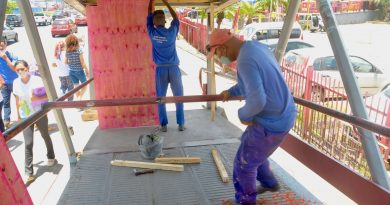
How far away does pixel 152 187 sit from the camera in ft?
12.5

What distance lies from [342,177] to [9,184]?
2688 millimetres

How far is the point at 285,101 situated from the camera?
277cm

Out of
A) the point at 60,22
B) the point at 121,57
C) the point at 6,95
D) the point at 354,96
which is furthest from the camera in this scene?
the point at 60,22

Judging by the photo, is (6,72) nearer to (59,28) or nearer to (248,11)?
(248,11)

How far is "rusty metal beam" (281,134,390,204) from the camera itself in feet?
8.70

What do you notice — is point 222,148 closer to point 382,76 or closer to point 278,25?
point 382,76

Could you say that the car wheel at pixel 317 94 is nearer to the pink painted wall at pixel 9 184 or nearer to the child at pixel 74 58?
the child at pixel 74 58

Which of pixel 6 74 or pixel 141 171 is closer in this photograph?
pixel 141 171

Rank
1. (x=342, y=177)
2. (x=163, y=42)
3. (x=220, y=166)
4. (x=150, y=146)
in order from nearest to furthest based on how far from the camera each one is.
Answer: (x=342, y=177), (x=220, y=166), (x=150, y=146), (x=163, y=42)

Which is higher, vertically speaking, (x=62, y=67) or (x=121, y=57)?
(x=121, y=57)

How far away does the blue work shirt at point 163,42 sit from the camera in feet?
17.4

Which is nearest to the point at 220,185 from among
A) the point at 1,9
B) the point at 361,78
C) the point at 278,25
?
the point at 1,9

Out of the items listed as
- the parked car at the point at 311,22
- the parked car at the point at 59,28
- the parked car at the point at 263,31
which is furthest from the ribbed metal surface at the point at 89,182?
the parked car at the point at 311,22

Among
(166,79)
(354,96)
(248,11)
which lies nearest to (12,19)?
(248,11)
